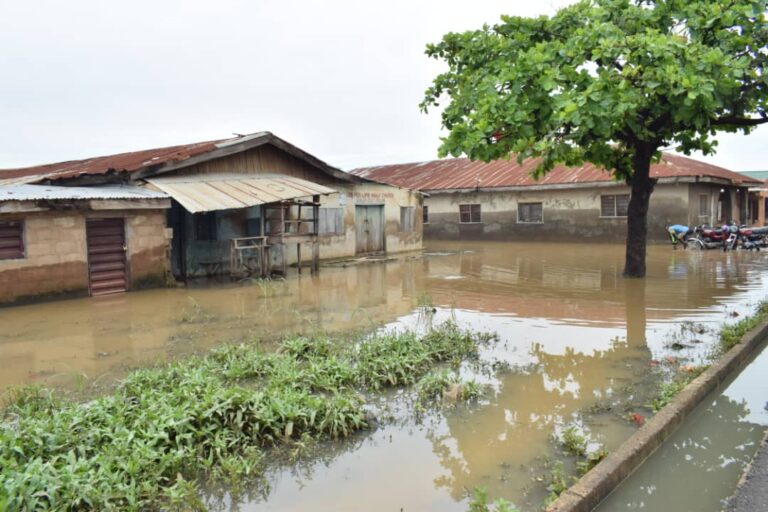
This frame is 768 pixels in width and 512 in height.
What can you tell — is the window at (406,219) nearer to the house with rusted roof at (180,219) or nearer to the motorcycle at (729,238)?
the house with rusted roof at (180,219)

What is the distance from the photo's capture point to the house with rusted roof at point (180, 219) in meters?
10.8

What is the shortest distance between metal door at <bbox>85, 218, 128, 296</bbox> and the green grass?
6423 mm

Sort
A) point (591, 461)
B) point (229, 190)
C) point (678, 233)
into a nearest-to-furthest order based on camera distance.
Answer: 1. point (591, 461)
2. point (229, 190)
3. point (678, 233)

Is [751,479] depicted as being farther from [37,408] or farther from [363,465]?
[37,408]

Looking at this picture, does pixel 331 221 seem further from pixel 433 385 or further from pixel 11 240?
pixel 433 385

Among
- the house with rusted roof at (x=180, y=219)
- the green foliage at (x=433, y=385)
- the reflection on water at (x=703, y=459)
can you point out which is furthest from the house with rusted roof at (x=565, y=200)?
the reflection on water at (x=703, y=459)

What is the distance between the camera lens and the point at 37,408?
16.2ft

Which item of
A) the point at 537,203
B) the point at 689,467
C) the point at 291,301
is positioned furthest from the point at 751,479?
the point at 537,203

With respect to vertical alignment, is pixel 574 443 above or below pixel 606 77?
below

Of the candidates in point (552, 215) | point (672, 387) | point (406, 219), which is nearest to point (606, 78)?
point (672, 387)

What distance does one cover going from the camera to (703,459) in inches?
165

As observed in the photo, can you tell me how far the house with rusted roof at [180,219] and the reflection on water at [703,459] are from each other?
9713mm

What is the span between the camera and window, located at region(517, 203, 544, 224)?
24688 millimetres

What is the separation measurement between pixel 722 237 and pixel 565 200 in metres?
6.19
